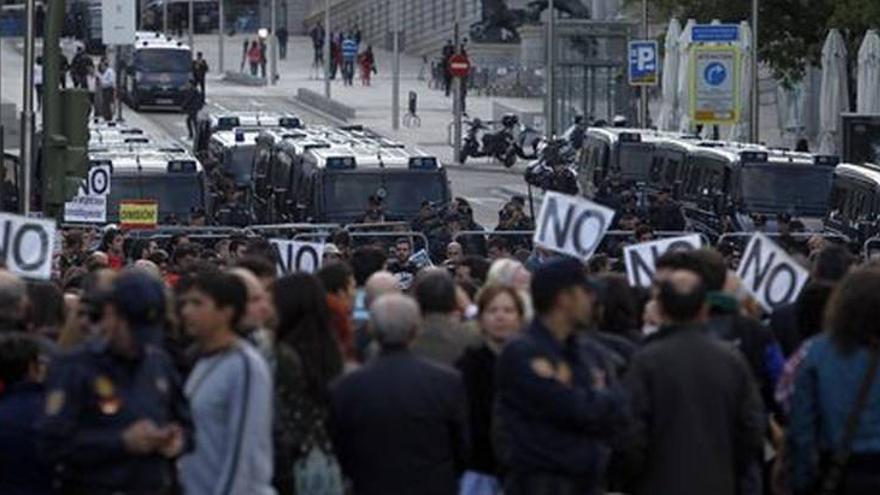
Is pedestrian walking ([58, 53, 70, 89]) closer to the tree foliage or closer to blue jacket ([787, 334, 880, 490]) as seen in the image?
the tree foliage

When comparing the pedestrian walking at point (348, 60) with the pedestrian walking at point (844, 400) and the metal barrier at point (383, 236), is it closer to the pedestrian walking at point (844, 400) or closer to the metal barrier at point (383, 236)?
the metal barrier at point (383, 236)

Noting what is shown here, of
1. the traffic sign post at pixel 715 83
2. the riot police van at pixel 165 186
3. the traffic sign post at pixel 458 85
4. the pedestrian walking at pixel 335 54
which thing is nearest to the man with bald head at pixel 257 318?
the riot police van at pixel 165 186

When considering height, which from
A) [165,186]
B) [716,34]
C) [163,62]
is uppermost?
[716,34]

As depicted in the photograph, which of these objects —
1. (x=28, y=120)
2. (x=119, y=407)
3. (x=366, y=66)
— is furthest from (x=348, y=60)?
(x=119, y=407)

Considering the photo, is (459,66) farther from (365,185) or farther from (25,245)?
(25,245)

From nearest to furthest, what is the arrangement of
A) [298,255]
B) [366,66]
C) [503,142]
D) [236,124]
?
[298,255] < [236,124] < [503,142] < [366,66]

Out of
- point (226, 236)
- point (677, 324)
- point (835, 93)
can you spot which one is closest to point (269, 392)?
point (677, 324)

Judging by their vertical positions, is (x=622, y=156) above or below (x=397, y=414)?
below

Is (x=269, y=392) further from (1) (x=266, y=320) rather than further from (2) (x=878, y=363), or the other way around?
(2) (x=878, y=363)

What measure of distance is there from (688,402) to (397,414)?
114cm

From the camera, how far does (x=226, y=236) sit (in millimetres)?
29734

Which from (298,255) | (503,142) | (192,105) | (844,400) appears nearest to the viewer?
(844,400)

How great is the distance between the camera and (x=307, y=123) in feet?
246

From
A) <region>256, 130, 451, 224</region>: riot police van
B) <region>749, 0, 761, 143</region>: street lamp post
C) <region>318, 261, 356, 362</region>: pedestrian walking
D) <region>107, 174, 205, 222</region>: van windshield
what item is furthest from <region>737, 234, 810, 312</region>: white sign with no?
<region>749, 0, 761, 143</region>: street lamp post
